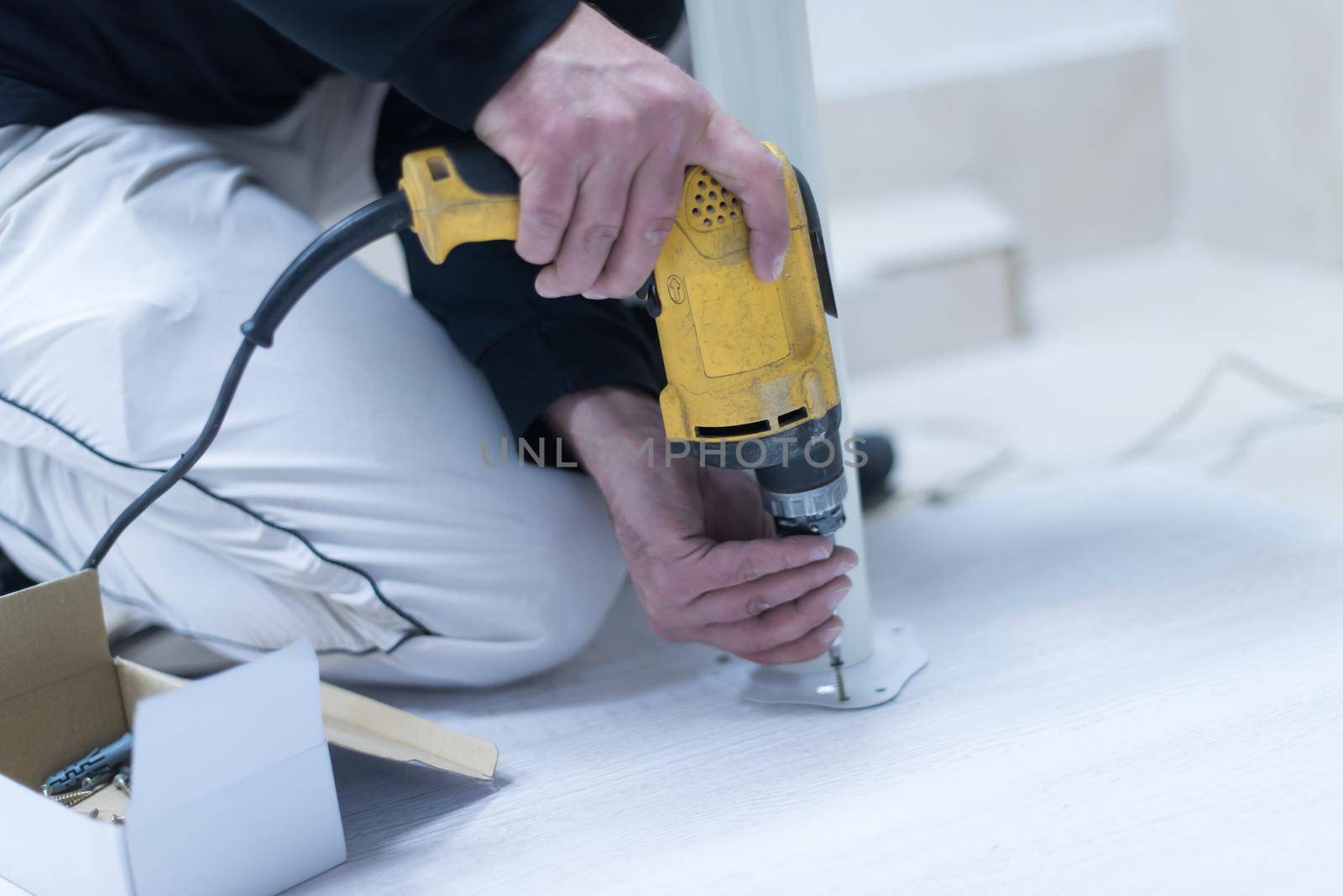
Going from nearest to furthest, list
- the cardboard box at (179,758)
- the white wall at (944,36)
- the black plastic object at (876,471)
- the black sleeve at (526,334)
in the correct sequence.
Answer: the cardboard box at (179,758) < the black sleeve at (526,334) < the black plastic object at (876,471) < the white wall at (944,36)

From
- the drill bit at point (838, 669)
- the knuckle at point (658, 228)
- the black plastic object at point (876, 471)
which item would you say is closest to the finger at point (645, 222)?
the knuckle at point (658, 228)

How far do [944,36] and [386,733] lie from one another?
65.8 inches

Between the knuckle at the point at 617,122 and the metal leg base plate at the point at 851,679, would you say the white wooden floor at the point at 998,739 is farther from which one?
the knuckle at the point at 617,122

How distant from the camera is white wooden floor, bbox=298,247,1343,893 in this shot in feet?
1.97

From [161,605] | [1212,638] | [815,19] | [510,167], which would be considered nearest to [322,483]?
[161,605]

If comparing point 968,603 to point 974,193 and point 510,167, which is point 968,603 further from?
point 974,193

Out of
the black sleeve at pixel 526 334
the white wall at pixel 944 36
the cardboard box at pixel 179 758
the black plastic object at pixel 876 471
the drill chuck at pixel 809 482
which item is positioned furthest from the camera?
the white wall at pixel 944 36

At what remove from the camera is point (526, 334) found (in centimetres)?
93

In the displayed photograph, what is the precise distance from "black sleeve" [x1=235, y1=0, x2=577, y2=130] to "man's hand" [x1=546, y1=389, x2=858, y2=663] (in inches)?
11.5

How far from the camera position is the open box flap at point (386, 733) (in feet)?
2.38

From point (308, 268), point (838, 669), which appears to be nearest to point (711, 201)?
point (308, 268)

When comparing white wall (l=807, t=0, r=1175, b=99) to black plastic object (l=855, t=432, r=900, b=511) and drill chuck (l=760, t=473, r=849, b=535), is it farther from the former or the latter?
drill chuck (l=760, t=473, r=849, b=535)

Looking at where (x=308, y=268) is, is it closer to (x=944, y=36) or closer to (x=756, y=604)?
(x=756, y=604)

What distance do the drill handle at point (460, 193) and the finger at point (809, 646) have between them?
1.14 ft
